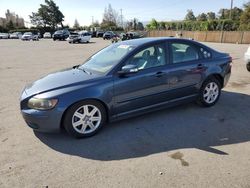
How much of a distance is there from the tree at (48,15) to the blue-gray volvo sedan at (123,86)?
7652 centimetres

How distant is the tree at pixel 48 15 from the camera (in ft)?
247

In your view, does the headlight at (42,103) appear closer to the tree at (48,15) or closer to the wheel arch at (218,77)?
the wheel arch at (218,77)

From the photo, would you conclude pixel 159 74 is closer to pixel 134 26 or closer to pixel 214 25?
pixel 214 25

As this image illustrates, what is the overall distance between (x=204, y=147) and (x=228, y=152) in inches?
12.9

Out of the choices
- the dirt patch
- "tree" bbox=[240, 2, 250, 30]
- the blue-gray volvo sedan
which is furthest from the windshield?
"tree" bbox=[240, 2, 250, 30]

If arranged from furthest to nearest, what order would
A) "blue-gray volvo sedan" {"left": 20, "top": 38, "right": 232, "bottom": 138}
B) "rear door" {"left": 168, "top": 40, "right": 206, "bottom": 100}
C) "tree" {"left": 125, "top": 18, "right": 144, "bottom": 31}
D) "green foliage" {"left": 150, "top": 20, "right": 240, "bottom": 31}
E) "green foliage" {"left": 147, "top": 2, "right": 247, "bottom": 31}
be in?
"tree" {"left": 125, "top": 18, "right": 144, "bottom": 31}, "green foliage" {"left": 150, "top": 20, "right": 240, "bottom": 31}, "green foliage" {"left": 147, "top": 2, "right": 247, "bottom": 31}, "rear door" {"left": 168, "top": 40, "right": 206, "bottom": 100}, "blue-gray volvo sedan" {"left": 20, "top": 38, "right": 232, "bottom": 138}

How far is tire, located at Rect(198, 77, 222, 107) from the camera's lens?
5293 millimetres

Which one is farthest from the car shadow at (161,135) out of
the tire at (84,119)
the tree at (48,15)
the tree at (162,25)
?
the tree at (48,15)

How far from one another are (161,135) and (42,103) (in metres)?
1.93

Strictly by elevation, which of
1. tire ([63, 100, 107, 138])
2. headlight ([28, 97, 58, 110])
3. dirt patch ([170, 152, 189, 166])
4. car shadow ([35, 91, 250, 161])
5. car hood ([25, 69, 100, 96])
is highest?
car hood ([25, 69, 100, 96])

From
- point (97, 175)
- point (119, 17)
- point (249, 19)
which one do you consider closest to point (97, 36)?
point (249, 19)

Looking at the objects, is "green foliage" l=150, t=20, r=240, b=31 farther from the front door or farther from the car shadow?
the front door

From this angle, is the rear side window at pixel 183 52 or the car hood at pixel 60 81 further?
the rear side window at pixel 183 52

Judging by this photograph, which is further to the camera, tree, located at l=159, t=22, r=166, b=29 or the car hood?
tree, located at l=159, t=22, r=166, b=29
